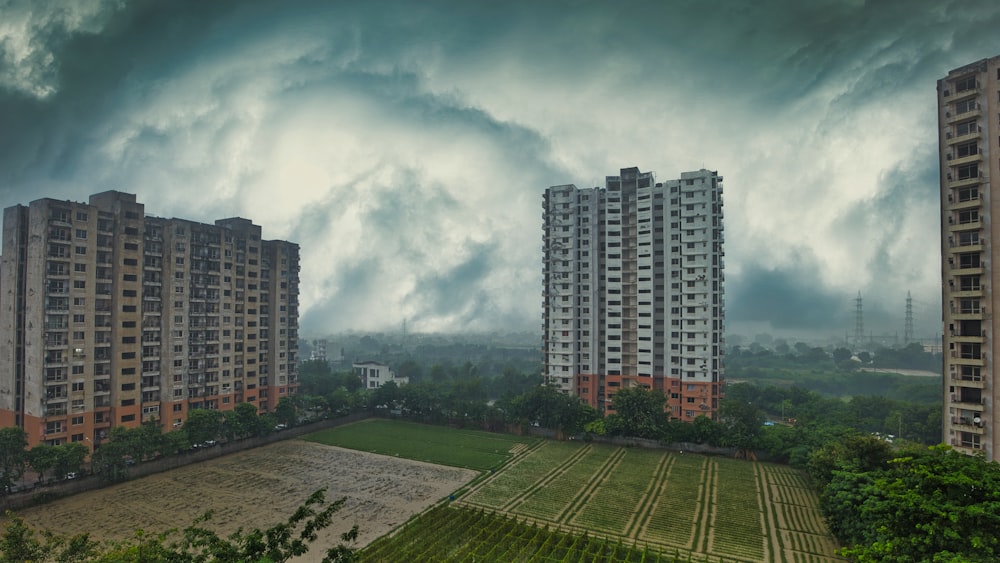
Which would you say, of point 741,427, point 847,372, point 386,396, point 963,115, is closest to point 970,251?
point 963,115

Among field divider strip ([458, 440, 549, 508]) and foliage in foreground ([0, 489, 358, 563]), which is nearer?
foliage in foreground ([0, 489, 358, 563])

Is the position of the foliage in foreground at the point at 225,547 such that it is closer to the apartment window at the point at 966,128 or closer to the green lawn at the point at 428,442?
the green lawn at the point at 428,442

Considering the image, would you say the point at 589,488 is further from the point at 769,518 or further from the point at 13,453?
the point at 13,453

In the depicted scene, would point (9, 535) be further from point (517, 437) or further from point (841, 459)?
point (517, 437)

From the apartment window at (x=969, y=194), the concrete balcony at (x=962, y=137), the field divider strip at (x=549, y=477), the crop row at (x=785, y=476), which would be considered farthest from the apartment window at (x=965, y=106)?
the field divider strip at (x=549, y=477)

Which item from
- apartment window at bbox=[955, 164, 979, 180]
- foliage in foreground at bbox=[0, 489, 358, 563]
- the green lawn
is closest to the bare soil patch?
the green lawn

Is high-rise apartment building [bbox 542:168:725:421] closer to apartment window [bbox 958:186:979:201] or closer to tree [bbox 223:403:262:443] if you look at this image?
apartment window [bbox 958:186:979:201]
